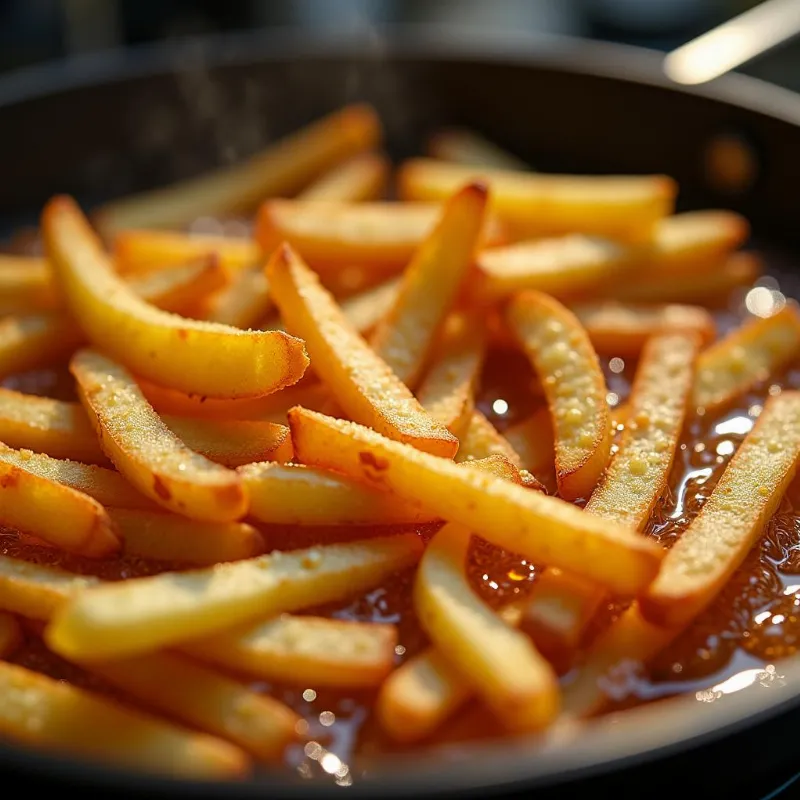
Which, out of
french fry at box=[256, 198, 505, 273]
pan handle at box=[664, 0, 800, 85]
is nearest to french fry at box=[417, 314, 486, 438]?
french fry at box=[256, 198, 505, 273]

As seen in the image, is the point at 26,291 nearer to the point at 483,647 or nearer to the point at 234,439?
the point at 234,439

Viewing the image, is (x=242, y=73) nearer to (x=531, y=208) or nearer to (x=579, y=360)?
(x=531, y=208)

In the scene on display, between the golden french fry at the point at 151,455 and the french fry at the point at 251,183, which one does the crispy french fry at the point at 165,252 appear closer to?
the french fry at the point at 251,183

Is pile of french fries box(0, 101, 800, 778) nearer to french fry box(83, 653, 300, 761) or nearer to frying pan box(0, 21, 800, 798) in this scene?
french fry box(83, 653, 300, 761)

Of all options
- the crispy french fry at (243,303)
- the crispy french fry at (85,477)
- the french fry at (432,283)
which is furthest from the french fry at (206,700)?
the crispy french fry at (243,303)

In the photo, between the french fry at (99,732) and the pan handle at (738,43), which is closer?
the french fry at (99,732)

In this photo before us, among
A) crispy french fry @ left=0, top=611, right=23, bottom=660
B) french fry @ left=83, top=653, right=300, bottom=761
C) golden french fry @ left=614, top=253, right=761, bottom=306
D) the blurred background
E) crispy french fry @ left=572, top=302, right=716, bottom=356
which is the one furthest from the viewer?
the blurred background
